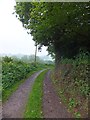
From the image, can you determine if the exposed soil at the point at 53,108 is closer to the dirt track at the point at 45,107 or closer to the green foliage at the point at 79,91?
the dirt track at the point at 45,107

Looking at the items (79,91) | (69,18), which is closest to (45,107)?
(79,91)

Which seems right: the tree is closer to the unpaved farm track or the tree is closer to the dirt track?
the dirt track

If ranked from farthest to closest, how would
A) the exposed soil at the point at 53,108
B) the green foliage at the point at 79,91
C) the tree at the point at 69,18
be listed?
the tree at the point at 69,18
the green foliage at the point at 79,91
the exposed soil at the point at 53,108

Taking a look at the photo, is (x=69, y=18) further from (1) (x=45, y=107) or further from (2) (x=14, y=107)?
(2) (x=14, y=107)

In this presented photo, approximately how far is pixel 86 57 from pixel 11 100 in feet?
15.6

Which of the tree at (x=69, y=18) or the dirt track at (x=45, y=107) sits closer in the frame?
the dirt track at (x=45, y=107)

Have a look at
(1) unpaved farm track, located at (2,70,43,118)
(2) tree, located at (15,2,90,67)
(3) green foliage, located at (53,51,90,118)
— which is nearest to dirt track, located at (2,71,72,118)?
(1) unpaved farm track, located at (2,70,43,118)

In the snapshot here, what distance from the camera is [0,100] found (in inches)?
506

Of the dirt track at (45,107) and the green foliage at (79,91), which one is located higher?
the green foliage at (79,91)

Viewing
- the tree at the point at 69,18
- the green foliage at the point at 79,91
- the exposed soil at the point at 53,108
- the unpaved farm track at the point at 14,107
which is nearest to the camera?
the exposed soil at the point at 53,108

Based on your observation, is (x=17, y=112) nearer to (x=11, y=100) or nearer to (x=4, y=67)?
(x=11, y=100)

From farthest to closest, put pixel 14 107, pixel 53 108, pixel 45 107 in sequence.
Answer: pixel 14 107
pixel 45 107
pixel 53 108

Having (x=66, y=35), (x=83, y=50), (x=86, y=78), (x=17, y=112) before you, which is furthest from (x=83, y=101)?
(x=66, y=35)

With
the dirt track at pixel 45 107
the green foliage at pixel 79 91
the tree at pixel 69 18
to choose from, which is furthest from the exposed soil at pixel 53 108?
the tree at pixel 69 18
